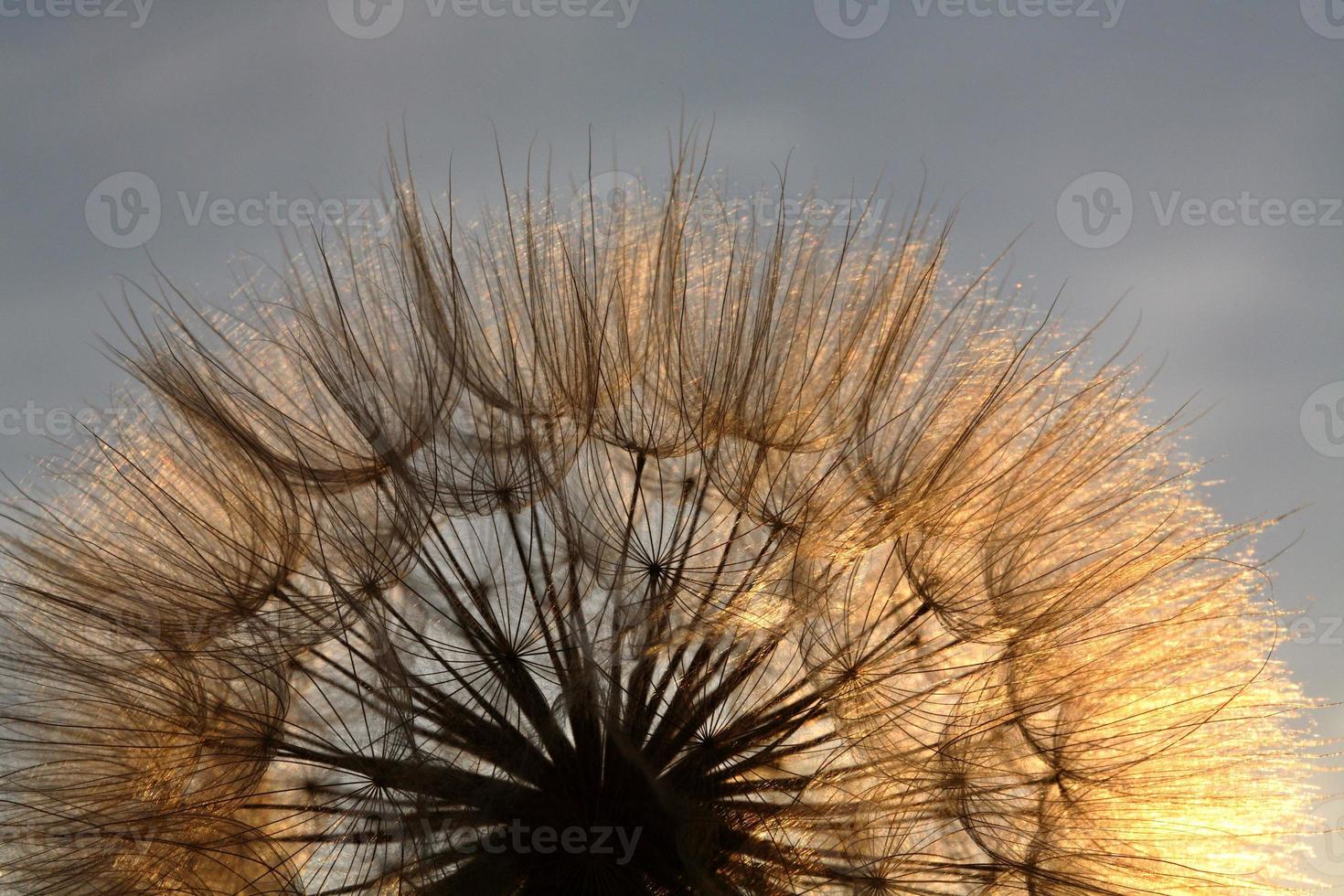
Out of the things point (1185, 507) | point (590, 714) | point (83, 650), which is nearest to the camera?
point (590, 714)

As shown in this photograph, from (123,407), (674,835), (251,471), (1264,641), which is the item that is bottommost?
(674,835)

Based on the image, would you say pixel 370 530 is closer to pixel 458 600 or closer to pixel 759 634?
pixel 458 600

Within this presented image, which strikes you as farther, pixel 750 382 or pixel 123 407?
pixel 123 407

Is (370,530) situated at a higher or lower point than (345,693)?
higher

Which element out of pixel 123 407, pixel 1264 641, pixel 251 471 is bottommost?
pixel 1264 641

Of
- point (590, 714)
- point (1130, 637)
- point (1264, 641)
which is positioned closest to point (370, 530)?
point (590, 714)

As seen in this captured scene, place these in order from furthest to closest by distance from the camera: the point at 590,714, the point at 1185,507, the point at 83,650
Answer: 1. the point at 1185,507
2. the point at 83,650
3. the point at 590,714

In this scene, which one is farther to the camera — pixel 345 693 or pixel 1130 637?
pixel 1130 637

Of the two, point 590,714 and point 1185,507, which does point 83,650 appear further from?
point 1185,507

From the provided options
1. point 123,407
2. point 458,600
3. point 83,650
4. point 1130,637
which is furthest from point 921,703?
point 123,407
